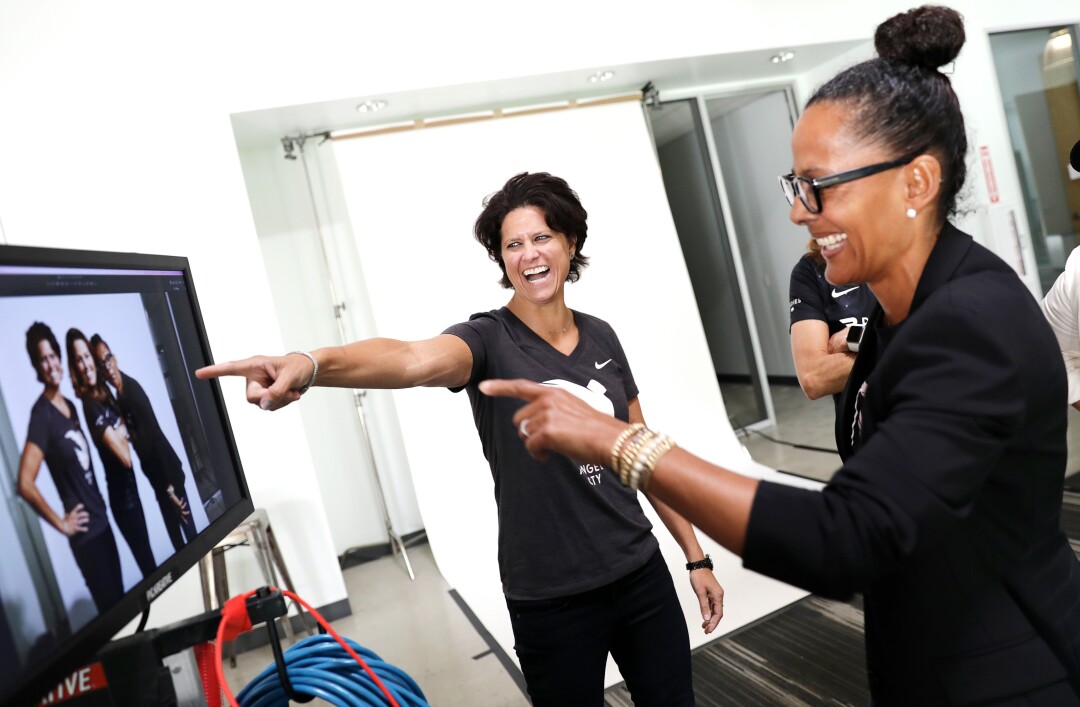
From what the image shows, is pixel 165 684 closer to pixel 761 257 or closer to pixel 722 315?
pixel 761 257

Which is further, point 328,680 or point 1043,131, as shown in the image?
point 1043,131

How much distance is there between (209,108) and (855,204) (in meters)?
3.52

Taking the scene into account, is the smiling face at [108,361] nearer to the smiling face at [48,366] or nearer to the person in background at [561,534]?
the smiling face at [48,366]

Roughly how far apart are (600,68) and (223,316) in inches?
99.0

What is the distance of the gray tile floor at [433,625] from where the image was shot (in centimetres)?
296

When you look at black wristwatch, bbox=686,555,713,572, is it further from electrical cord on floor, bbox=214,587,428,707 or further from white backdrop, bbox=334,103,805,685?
white backdrop, bbox=334,103,805,685

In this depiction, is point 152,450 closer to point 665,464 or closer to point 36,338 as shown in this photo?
point 36,338

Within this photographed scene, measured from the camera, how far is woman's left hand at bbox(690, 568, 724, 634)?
1703 millimetres

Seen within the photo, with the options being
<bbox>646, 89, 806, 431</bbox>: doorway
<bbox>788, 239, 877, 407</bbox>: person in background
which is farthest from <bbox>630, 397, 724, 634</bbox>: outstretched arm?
<bbox>646, 89, 806, 431</bbox>: doorway

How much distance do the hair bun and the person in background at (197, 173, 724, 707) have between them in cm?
80

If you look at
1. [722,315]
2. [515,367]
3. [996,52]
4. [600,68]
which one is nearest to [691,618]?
[515,367]

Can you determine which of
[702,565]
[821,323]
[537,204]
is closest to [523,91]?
[821,323]

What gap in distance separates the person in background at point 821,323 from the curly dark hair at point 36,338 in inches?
69.8

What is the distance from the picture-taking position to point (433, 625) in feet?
11.8
